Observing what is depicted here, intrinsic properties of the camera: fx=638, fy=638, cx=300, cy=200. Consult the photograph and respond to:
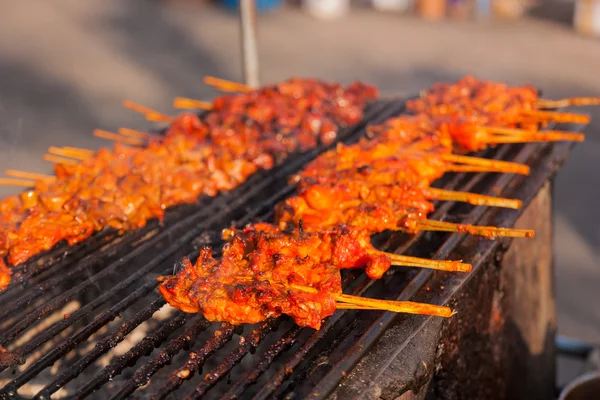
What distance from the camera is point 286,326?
333 cm

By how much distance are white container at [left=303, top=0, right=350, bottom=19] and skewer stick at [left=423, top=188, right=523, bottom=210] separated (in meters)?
13.9

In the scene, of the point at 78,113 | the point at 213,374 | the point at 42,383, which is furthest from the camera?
the point at 78,113

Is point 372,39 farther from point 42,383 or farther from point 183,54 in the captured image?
point 42,383

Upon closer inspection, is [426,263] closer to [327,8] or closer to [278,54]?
[278,54]

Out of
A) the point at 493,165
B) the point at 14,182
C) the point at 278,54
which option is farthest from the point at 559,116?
the point at 278,54

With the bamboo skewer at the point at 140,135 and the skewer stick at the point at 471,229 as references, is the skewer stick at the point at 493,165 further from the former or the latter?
the bamboo skewer at the point at 140,135

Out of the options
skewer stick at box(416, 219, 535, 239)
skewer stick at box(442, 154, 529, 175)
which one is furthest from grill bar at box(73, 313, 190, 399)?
skewer stick at box(442, 154, 529, 175)

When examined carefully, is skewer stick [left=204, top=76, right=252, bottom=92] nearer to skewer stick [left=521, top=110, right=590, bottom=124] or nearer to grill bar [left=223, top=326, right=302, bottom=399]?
skewer stick [left=521, top=110, right=590, bottom=124]

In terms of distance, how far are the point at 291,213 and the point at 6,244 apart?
1725 mm

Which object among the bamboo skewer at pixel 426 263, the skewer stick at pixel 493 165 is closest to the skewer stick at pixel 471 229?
the bamboo skewer at pixel 426 263

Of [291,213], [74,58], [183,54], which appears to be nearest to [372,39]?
[183,54]

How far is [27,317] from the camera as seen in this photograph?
125 inches

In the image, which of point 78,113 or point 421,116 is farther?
point 78,113

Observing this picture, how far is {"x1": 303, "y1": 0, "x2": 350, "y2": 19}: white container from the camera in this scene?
16.9 m
